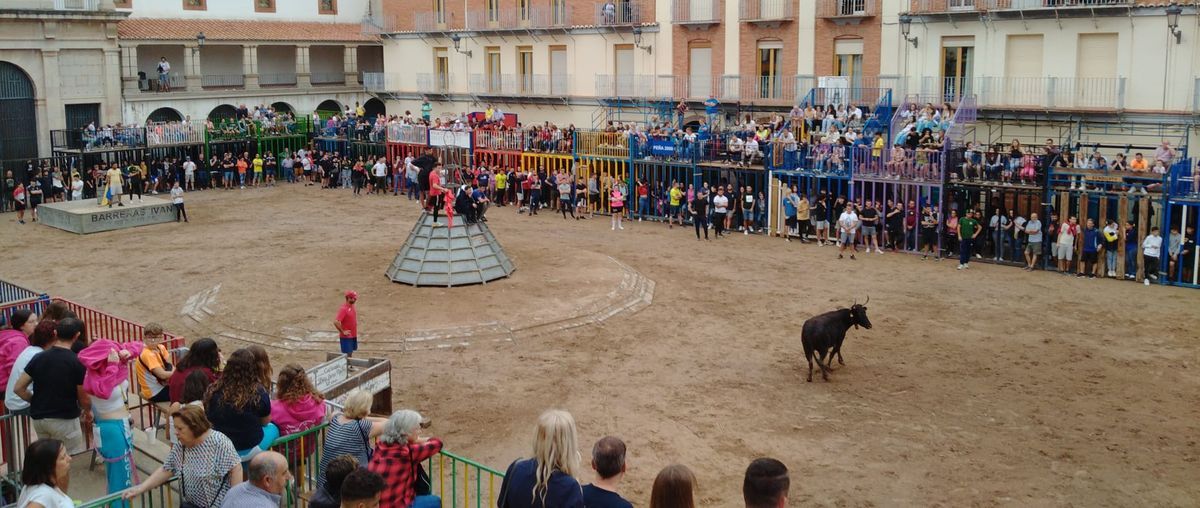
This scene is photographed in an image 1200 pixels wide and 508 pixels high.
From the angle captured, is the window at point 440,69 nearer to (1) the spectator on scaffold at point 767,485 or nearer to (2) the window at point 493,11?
(2) the window at point 493,11

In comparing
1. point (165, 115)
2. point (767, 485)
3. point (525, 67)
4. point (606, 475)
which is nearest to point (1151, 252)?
point (767, 485)

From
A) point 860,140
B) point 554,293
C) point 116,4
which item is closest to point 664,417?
point 554,293

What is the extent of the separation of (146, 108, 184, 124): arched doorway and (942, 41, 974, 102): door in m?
32.2

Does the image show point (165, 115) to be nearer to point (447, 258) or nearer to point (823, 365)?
point (447, 258)

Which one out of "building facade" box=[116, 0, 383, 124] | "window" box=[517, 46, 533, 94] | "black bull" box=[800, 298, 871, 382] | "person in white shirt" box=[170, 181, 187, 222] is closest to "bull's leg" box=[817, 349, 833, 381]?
"black bull" box=[800, 298, 871, 382]

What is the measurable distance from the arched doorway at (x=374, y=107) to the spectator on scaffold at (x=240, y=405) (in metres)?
47.3

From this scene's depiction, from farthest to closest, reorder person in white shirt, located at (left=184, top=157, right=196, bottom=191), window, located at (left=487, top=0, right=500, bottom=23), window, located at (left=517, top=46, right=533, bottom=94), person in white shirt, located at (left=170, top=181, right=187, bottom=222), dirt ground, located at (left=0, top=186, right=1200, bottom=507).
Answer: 1. window, located at (left=487, top=0, right=500, bottom=23)
2. window, located at (left=517, top=46, right=533, bottom=94)
3. person in white shirt, located at (left=184, top=157, right=196, bottom=191)
4. person in white shirt, located at (left=170, top=181, right=187, bottom=222)
5. dirt ground, located at (left=0, top=186, right=1200, bottom=507)

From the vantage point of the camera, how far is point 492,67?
48.4 m

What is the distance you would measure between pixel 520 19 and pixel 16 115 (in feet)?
65.1

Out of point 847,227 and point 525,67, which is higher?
point 525,67

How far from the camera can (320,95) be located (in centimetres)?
5259

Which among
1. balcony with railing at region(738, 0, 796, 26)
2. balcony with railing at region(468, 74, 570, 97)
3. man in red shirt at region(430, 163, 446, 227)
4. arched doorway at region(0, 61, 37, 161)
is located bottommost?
man in red shirt at region(430, 163, 446, 227)

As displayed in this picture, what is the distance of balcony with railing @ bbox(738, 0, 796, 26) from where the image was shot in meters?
37.0

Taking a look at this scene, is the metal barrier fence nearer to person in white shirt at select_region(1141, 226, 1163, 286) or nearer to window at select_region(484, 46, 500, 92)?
person in white shirt at select_region(1141, 226, 1163, 286)
